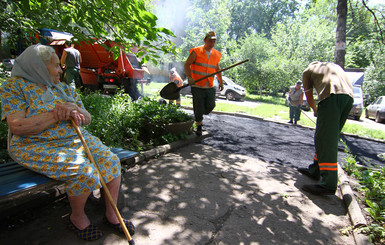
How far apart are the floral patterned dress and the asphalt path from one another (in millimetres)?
3024

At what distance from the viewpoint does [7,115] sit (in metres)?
1.79

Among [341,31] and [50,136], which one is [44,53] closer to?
[50,136]

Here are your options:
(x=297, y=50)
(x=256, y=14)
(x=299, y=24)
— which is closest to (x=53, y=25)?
(x=297, y=50)

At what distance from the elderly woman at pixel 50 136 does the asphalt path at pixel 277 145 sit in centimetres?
308

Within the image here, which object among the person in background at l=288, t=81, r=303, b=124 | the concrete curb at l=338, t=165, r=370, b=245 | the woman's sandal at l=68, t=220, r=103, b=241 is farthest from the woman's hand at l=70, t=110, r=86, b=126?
the person in background at l=288, t=81, r=303, b=124

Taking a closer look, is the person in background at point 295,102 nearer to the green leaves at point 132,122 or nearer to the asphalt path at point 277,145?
the asphalt path at point 277,145

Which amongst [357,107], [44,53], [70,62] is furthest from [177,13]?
[44,53]

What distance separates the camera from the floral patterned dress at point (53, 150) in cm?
176

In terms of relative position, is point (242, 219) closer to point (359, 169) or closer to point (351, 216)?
point (351, 216)

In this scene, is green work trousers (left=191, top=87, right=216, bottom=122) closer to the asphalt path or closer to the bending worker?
the bending worker

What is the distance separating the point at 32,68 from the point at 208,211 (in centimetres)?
208

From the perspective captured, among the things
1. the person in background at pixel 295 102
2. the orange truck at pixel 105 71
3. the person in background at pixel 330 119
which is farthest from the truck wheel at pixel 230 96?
the person in background at pixel 330 119

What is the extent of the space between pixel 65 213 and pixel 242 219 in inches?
67.8

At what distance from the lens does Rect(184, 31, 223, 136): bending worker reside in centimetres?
459
